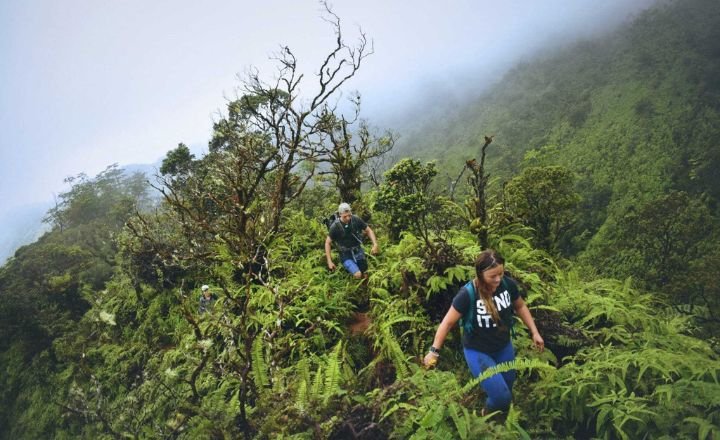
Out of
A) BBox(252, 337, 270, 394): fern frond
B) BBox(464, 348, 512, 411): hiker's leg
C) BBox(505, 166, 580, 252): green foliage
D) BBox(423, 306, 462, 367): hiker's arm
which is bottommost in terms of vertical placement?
BBox(505, 166, 580, 252): green foliage

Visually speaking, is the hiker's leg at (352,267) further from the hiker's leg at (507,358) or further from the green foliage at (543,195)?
the green foliage at (543,195)

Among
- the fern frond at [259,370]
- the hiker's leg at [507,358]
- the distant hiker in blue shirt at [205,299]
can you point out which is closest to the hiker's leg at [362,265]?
the fern frond at [259,370]

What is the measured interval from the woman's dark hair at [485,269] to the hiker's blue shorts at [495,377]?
379 mm

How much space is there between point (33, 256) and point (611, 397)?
37.0m

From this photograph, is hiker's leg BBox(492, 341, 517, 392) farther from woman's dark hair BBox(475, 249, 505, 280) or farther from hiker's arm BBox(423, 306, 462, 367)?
woman's dark hair BBox(475, 249, 505, 280)

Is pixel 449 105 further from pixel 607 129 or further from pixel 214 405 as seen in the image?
pixel 214 405

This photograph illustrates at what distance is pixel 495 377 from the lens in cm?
371

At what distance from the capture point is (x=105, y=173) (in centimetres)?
8288

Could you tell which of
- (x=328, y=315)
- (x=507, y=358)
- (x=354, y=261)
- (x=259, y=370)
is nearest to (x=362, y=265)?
(x=354, y=261)

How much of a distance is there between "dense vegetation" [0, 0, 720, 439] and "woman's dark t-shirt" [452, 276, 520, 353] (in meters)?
0.38

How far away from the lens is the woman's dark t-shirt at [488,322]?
3.85 metres

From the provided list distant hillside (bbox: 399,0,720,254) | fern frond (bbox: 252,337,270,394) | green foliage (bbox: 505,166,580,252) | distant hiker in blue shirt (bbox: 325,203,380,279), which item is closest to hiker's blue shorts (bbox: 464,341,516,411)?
fern frond (bbox: 252,337,270,394)

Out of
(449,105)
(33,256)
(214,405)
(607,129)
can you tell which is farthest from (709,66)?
(33,256)

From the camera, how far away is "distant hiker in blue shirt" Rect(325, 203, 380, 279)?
24.3ft
